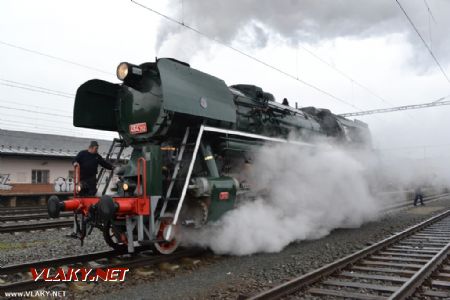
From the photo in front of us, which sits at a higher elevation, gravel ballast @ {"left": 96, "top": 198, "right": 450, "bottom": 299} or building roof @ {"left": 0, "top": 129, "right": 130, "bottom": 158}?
building roof @ {"left": 0, "top": 129, "right": 130, "bottom": 158}

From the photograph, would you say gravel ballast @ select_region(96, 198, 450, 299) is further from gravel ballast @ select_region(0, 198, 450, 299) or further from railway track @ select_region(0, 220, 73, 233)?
railway track @ select_region(0, 220, 73, 233)

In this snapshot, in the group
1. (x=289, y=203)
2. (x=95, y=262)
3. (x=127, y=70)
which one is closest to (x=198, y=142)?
(x=127, y=70)

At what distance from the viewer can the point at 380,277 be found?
224 inches

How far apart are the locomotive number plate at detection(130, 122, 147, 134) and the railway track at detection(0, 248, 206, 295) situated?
6.87 ft

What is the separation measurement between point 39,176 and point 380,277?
22640 millimetres

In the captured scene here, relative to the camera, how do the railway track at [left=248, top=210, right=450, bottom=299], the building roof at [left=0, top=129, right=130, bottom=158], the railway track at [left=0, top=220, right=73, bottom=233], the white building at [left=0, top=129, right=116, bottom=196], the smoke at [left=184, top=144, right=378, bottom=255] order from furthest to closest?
1. the building roof at [left=0, top=129, right=130, bottom=158]
2. the white building at [left=0, top=129, right=116, bottom=196]
3. the railway track at [left=0, top=220, right=73, bottom=233]
4. the smoke at [left=184, top=144, right=378, bottom=255]
5. the railway track at [left=248, top=210, right=450, bottom=299]

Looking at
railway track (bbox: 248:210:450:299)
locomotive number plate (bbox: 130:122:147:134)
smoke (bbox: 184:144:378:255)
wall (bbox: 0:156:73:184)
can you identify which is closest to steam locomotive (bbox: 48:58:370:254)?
locomotive number plate (bbox: 130:122:147:134)

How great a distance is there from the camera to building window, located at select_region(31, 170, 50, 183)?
77.6ft

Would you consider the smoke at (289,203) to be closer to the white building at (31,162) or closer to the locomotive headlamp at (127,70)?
the locomotive headlamp at (127,70)

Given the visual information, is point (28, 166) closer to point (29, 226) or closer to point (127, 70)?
point (29, 226)

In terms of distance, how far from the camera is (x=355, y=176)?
35.0ft

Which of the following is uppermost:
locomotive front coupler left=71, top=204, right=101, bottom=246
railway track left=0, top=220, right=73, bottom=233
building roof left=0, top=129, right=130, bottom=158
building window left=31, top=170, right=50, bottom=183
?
building roof left=0, top=129, right=130, bottom=158

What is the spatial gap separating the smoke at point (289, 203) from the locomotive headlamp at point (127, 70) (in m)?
2.85

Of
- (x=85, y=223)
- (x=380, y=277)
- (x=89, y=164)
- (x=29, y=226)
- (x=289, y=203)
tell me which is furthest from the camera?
(x=29, y=226)
